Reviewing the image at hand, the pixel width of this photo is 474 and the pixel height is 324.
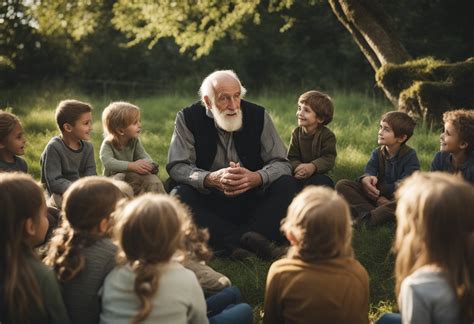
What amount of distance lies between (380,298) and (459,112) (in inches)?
74.9

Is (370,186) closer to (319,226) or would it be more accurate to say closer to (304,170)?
(304,170)

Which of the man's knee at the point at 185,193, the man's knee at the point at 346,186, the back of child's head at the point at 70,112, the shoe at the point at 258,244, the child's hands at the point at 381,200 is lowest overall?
the shoe at the point at 258,244

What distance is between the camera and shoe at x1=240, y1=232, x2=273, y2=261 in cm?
491

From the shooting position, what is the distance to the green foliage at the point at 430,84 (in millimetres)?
8281

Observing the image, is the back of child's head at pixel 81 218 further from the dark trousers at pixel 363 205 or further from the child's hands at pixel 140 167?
the dark trousers at pixel 363 205

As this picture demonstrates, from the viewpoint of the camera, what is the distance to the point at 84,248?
126 inches

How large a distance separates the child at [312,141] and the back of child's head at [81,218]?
286 cm

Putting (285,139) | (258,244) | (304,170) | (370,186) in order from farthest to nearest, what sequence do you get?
(285,139), (304,170), (370,186), (258,244)

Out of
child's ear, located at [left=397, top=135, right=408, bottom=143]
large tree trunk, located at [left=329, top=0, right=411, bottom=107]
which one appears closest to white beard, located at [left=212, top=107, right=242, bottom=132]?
child's ear, located at [left=397, top=135, right=408, bottom=143]

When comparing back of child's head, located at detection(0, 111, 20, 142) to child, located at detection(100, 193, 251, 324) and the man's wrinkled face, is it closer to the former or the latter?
the man's wrinkled face

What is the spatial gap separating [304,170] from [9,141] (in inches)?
102

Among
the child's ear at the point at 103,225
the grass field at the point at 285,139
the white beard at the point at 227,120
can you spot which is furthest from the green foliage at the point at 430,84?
the child's ear at the point at 103,225

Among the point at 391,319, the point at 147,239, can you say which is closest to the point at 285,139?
the point at 391,319

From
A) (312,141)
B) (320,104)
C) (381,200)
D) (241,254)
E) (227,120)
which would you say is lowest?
(241,254)
